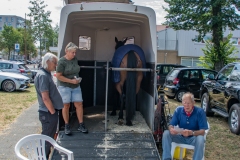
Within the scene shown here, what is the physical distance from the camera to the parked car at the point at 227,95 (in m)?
6.37

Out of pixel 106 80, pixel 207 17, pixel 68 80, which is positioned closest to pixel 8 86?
pixel 68 80

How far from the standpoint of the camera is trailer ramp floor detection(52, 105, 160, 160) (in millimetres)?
4195

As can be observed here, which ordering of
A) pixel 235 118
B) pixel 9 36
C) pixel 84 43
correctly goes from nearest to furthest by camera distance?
pixel 235 118
pixel 84 43
pixel 9 36

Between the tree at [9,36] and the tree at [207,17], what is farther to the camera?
the tree at [9,36]

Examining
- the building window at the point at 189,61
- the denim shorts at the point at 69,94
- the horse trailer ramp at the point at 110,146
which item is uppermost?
the building window at the point at 189,61

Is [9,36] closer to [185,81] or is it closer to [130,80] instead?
[185,81]

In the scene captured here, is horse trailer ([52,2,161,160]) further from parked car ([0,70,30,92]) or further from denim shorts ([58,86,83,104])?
parked car ([0,70,30,92])

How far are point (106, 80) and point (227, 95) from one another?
12.1ft

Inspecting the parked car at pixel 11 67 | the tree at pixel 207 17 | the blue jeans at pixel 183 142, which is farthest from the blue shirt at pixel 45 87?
the tree at pixel 207 17

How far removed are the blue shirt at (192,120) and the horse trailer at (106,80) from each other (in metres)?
0.64

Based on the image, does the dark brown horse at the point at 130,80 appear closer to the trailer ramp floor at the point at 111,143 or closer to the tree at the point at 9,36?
the trailer ramp floor at the point at 111,143

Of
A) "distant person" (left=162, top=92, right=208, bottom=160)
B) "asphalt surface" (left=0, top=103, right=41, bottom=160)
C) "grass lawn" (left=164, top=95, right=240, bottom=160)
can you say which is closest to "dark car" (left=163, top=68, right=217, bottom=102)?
"grass lawn" (left=164, top=95, right=240, bottom=160)

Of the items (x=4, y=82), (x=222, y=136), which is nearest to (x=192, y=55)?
(x=4, y=82)

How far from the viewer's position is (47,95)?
3.74m
